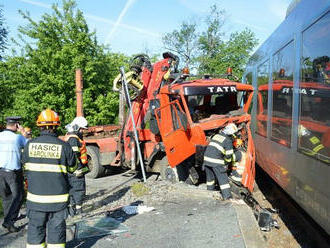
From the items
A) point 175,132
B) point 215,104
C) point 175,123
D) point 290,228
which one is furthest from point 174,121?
point 290,228

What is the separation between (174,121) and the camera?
686cm

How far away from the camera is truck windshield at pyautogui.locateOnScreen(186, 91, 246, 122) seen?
7.20 m

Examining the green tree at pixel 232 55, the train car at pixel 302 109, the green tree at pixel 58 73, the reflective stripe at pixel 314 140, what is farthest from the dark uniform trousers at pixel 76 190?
the green tree at pixel 232 55

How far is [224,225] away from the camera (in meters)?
4.67

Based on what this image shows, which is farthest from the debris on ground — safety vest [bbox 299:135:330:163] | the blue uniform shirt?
safety vest [bbox 299:135:330:163]

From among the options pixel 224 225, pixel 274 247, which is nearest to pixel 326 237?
pixel 274 247

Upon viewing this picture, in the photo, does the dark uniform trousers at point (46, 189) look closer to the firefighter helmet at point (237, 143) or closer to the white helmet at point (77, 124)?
the white helmet at point (77, 124)

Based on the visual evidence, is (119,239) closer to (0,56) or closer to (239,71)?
(0,56)

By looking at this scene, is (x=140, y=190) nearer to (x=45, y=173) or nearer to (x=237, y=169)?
(x=237, y=169)

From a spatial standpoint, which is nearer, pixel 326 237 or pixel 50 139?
pixel 50 139

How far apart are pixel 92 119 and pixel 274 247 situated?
1279cm

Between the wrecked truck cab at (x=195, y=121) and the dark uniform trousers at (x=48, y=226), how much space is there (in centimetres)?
346

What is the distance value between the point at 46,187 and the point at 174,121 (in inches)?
149

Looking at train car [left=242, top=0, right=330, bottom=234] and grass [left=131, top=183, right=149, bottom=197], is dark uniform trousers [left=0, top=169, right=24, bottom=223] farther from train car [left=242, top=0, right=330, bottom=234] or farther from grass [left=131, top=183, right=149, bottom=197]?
train car [left=242, top=0, right=330, bottom=234]
